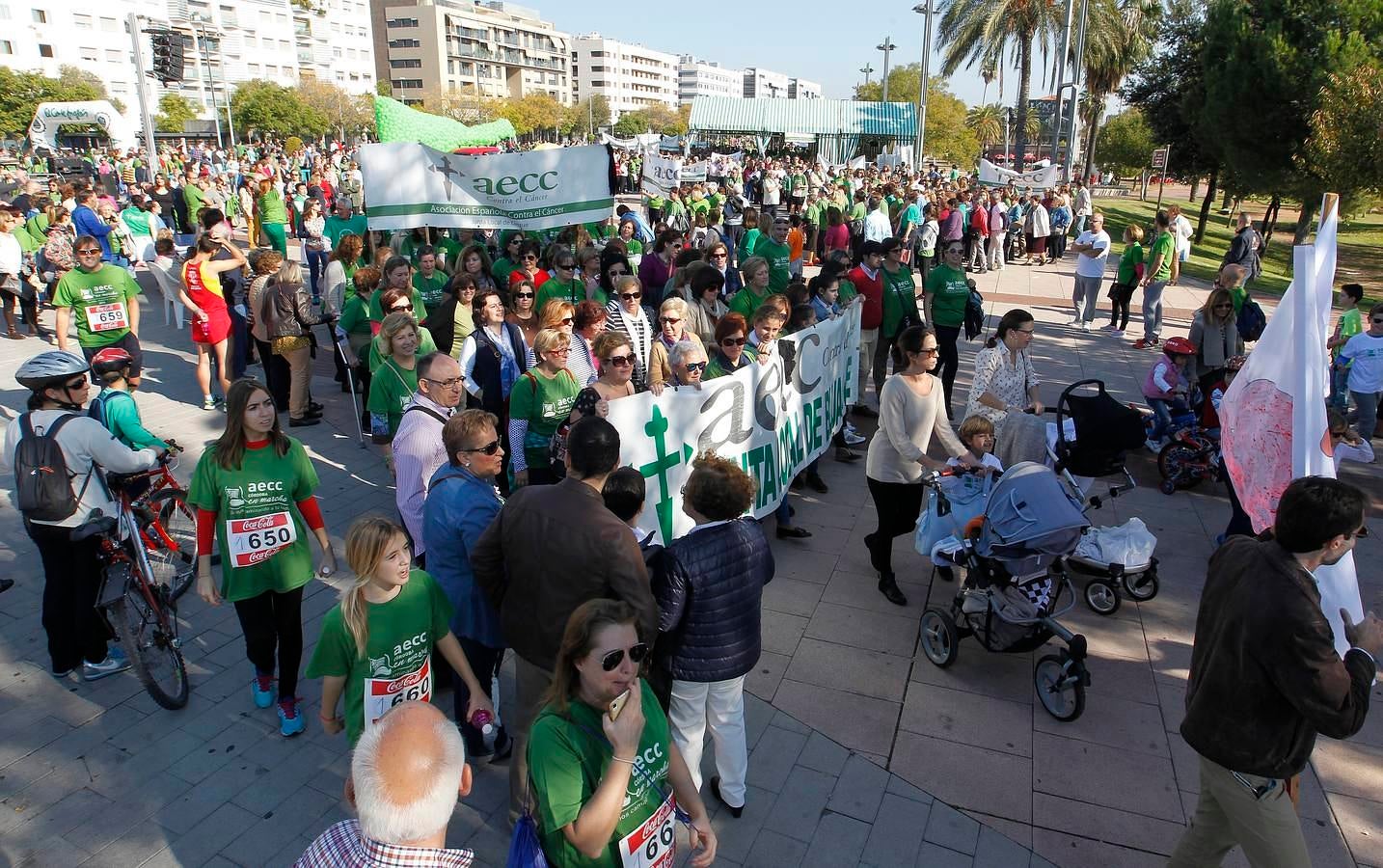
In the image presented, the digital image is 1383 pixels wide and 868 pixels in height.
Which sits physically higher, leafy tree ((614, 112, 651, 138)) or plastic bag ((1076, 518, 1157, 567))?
leafy tree ((614, 112, 651, 138))

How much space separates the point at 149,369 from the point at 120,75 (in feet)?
280

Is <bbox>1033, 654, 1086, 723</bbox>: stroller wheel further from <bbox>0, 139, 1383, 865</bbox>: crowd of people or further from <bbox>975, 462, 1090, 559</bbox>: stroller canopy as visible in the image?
<bbox>0, 139, 1383, 865</bbox>: crowd of people

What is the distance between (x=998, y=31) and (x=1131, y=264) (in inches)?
833

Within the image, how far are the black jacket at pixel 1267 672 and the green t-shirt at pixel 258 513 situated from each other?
3880mm

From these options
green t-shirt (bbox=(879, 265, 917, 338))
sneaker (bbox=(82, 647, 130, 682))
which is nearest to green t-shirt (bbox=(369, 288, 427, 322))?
sneaker (bbox=(82, 647, 130, 682))

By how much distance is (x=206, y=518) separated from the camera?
3996mm

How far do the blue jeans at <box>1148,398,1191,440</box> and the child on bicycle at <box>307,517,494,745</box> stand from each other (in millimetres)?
7263

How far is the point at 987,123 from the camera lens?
283ft

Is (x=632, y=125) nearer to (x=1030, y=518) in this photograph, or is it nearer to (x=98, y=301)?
(x=98, y=301)


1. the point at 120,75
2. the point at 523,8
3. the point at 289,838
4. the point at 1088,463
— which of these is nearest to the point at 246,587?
the point at 289,838

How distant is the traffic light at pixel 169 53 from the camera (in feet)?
76.7

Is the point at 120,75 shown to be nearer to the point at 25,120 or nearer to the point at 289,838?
the point at 25,120

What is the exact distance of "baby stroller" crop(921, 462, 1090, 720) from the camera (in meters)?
4.45

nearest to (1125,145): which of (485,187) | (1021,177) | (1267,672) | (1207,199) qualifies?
(1207,199)
